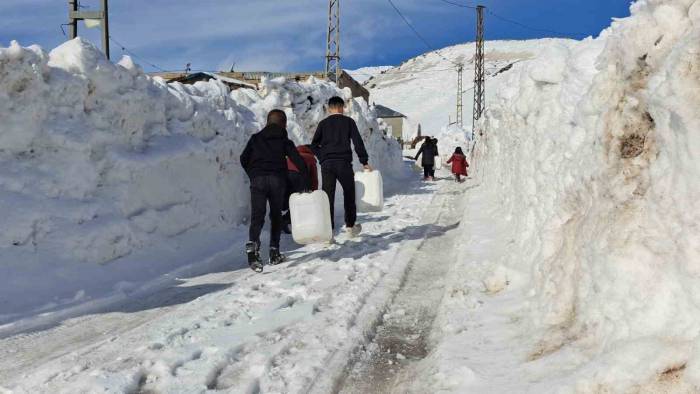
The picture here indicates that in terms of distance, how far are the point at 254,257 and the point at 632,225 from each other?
4102 millimetres

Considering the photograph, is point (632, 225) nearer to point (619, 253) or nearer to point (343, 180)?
point (619, 253)

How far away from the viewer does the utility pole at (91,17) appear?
53.3ft

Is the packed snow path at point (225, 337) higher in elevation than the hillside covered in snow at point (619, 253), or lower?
lower

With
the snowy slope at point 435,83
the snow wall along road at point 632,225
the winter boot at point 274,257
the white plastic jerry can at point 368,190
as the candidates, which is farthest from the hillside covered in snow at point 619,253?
the snowy slope at point 435,83

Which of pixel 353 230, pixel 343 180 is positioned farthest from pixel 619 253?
pixel 353 230

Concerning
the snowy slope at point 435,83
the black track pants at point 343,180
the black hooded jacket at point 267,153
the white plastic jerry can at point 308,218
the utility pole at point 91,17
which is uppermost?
the snowy slope at point 435,83

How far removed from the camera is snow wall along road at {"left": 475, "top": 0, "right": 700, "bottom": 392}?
2252 mm

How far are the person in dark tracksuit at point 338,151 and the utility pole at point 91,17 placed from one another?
11.5m

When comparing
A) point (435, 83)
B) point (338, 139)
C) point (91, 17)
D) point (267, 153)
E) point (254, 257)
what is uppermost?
point (435, 83)

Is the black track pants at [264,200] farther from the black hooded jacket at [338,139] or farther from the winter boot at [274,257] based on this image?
the black hooded jacket at [338,139]

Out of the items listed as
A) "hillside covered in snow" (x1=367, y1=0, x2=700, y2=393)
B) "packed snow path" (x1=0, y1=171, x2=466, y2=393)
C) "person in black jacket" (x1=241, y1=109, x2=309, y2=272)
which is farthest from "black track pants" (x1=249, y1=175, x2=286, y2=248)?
"hillside covered in snow" (x1=367, y1=0, x2=700, y2=393)

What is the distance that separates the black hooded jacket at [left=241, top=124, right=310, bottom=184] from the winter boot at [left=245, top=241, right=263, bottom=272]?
785 mm

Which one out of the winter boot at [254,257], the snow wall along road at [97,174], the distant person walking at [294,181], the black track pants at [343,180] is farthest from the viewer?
the distant person walking at [294,181]

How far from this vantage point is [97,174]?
6391mm
